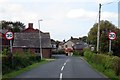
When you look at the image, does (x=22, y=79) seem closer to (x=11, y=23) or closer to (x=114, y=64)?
(x=114, y=64)

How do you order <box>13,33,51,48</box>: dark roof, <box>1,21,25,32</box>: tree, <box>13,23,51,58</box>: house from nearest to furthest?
<box>13,23,51,58</box>: house < <box>13,33,51,48</box>: dark roof < <box>1,21,25,32</box>: tree

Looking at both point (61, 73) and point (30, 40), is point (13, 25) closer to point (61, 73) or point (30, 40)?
point (30, 40)

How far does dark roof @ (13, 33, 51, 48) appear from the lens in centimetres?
9300

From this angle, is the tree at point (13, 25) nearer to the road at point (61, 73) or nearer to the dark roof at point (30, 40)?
the dark roof at point (30, 40)

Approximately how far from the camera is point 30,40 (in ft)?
313

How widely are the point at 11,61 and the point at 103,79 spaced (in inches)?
430

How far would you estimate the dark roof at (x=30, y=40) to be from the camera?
305ft

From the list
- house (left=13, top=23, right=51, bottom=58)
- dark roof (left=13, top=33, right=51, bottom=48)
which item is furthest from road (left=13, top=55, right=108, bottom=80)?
dark roof (left=13, top=33, right=51, bottom=48)

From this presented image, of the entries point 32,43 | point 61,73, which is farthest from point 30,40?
point 61,73

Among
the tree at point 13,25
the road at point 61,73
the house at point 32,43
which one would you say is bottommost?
the road at point 61,73

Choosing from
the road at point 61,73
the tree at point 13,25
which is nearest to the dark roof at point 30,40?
the tree at point 13,25

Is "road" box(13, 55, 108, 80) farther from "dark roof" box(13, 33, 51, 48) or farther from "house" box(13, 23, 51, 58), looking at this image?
"dark roof" box(13, 33, 51, 48)

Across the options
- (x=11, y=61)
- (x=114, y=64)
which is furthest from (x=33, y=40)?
(x=114, y=64)

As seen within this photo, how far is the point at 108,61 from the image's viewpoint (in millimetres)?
27391
